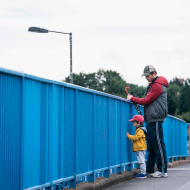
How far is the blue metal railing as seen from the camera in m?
4.27

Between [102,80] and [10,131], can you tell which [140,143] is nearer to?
[10,131]

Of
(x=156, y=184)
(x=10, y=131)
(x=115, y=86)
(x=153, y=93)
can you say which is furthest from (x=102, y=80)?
(x=10, y=131)

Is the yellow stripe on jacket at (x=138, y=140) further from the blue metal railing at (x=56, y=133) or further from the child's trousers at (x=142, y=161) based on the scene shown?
the blue metal railing at (x=56, y=133)

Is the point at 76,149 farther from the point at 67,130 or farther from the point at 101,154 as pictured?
the point at 101,154

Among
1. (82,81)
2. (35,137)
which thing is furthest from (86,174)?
(82,81)

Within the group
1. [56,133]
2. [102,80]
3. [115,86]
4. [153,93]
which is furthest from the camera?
[102,80]

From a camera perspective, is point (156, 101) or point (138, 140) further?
point (138, 140)

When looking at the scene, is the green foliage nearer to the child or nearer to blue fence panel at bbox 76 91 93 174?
the child

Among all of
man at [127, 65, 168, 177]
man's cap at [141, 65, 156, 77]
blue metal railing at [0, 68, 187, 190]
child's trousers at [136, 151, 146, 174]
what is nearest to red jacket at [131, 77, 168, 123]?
man at [127, 65, 168, 177]

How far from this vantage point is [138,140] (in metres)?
8.17

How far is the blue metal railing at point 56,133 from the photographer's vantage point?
4270 mm

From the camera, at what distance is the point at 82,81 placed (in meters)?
83.8

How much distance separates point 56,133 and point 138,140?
3076mm

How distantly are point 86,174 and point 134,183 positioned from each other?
1348 millimetres
